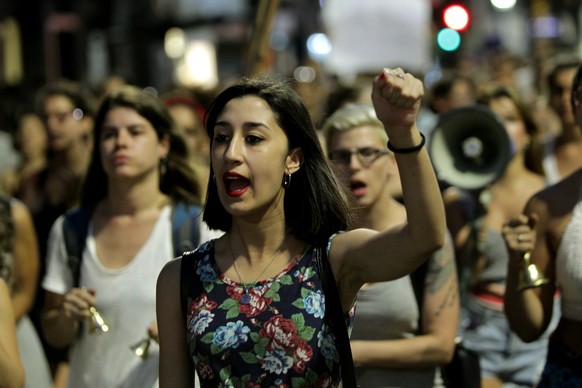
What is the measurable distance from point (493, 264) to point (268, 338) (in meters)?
3.59

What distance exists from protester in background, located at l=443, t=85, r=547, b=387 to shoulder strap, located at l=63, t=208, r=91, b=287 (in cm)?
222

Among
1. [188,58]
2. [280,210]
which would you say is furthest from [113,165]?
[188,58]

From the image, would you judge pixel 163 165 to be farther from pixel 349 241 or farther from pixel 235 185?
pixel 349 241

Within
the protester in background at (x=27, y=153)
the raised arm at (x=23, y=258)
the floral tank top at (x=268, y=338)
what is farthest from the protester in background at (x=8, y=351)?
the protester in background at (x=27, y=153)

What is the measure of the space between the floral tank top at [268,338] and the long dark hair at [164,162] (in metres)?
2.12

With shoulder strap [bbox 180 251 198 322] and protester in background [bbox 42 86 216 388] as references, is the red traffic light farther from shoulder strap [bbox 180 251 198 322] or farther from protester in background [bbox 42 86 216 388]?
shoulder strap [bbox 180 251 198 322]

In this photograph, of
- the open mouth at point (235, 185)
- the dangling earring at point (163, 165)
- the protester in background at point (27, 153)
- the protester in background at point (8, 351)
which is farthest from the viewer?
the protester in background at point (27, 153)

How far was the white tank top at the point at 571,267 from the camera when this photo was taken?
470 centimetres

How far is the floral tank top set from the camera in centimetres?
374

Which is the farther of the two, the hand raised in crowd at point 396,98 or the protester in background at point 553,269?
the protester in background at point 553,269

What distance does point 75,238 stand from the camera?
5715 mm

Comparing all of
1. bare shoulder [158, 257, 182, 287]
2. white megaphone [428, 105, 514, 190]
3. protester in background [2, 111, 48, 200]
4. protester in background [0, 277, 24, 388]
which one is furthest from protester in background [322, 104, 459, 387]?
protester in background [2, 111, 48, 200]

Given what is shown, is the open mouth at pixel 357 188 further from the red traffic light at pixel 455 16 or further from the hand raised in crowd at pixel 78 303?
the red traffic light at pixel 455 16

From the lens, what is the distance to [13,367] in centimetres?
437
